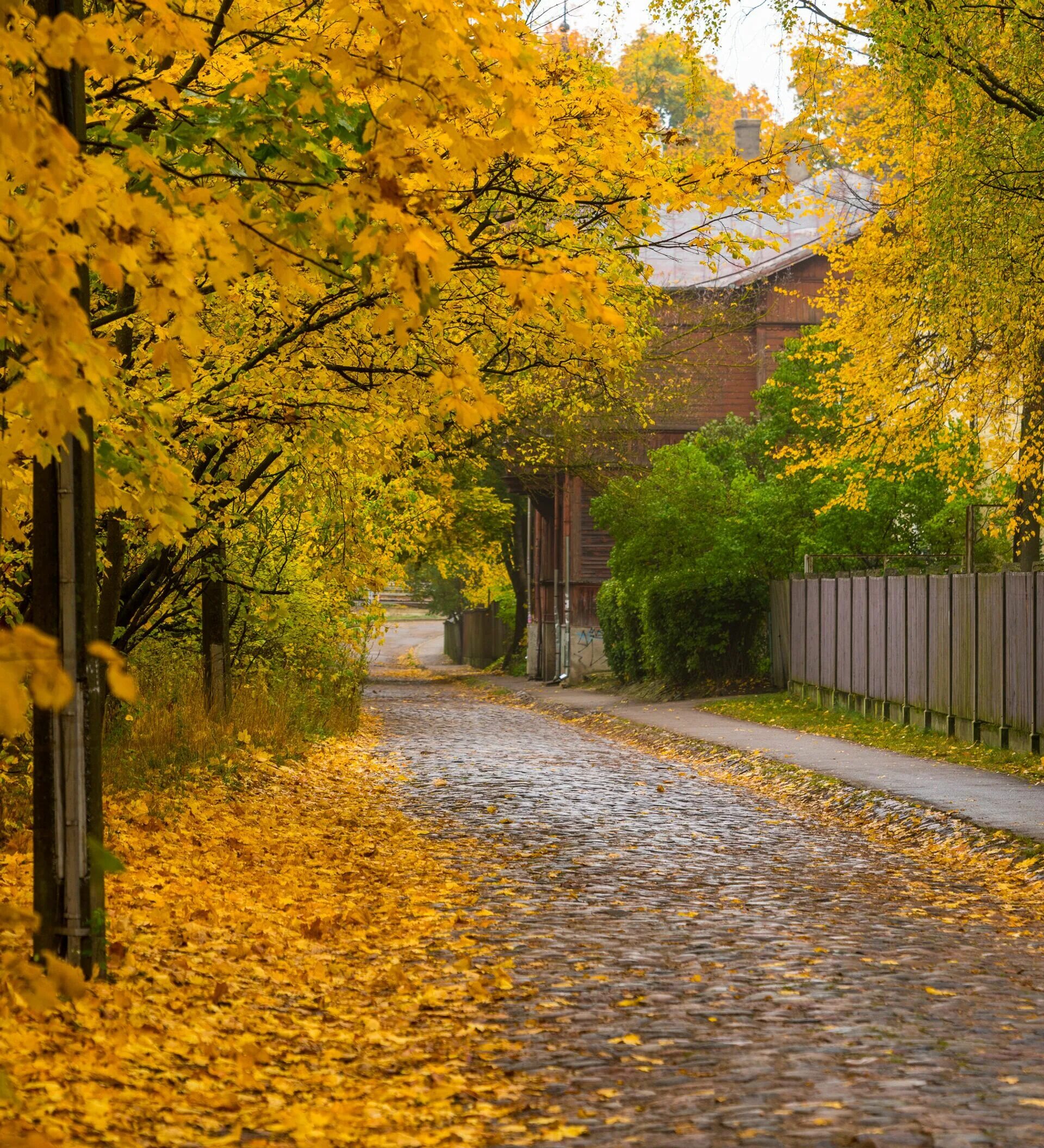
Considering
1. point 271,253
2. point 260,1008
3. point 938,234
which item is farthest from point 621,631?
point 271,253

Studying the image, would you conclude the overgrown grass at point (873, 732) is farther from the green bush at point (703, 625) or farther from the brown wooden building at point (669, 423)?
the brown wooden building at point (669, 423)

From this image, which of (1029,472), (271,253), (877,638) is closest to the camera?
(271,253)

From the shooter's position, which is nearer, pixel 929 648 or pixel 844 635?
pixel 929 648

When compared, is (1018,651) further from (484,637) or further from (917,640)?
(484,637)

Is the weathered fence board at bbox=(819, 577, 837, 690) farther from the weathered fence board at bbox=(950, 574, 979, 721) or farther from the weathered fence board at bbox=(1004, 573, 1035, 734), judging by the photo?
the weathered fence board at bbox=(1004, 573, 1035, 734)

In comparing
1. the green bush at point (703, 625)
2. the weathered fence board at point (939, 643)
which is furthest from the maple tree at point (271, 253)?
the green bush at point (703, 625)

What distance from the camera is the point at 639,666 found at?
3581 centimetres

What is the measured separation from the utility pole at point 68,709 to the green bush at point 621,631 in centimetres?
2765

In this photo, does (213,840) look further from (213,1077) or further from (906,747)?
(906,747)

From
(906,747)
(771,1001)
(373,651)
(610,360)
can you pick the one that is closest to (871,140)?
(906,747)

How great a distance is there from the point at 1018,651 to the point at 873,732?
472cm

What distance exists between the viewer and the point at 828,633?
86.3ft

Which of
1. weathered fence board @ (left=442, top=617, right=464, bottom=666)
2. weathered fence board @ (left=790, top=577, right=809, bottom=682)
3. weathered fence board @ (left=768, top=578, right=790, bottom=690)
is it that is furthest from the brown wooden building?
weathered fence board @ (left=442, top=617, right=464, bottom=666)

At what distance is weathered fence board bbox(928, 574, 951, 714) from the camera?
20.0 metres
